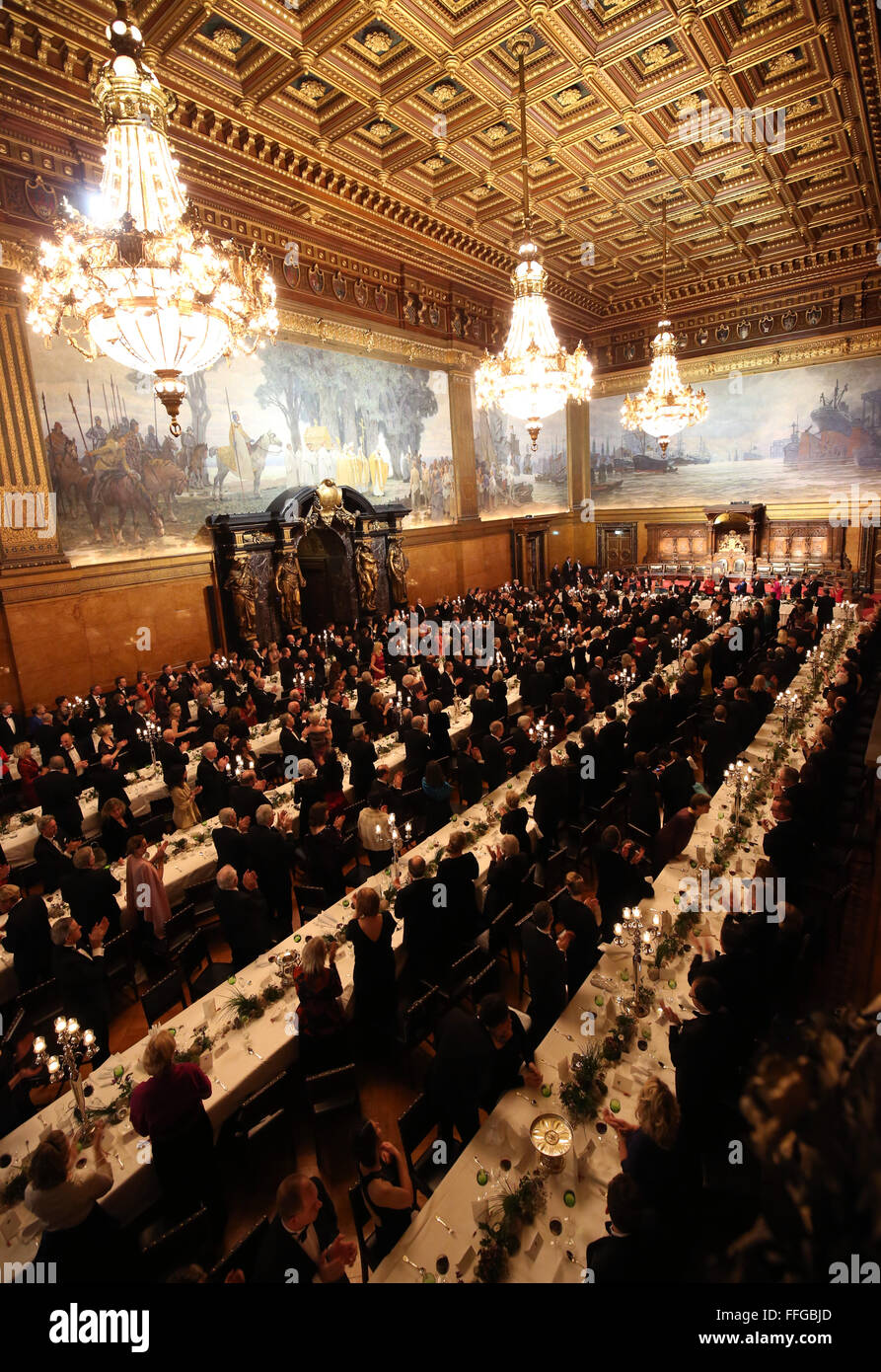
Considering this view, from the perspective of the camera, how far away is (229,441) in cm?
1588

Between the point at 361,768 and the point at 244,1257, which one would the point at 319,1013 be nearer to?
the point at 244,1257

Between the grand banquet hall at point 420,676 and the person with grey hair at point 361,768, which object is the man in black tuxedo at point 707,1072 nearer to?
the grand banquet hall at point 420,676

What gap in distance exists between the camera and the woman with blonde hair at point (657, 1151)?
105 inches

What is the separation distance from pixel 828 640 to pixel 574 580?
13.5 m

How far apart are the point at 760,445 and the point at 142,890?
1091 inches

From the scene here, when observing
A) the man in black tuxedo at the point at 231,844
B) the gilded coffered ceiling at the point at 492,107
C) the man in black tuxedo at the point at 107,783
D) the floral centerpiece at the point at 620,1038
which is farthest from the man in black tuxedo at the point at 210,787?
the gilded coffered ceiling at the point at 492,107

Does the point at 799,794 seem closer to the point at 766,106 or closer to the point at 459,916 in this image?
the point at 459,916

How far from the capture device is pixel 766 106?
13.4 metres

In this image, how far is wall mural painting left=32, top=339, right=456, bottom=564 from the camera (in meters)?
12.9

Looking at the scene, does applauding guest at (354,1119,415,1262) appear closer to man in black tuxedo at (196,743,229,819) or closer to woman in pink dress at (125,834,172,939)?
woman in pink dress at (125,834,172,939)

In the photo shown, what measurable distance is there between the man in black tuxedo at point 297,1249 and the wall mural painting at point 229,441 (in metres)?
13.3

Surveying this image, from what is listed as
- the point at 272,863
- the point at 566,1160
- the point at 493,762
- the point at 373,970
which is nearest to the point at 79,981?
the point at 272,863

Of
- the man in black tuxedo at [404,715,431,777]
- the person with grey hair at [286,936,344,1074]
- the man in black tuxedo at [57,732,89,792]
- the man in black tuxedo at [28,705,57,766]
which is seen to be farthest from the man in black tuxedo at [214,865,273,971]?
the man in black tuxedo at [28,705,57,766]
